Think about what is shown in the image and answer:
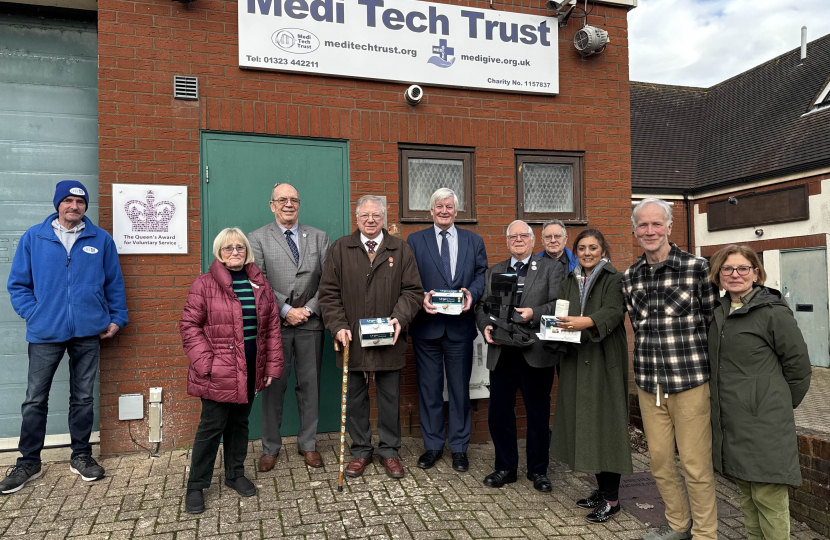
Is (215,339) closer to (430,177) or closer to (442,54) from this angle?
(430,177)

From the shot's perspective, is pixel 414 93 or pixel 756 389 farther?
pixel 414 93

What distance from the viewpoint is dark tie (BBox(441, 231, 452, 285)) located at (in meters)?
4.44

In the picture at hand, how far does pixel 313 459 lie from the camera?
14.1ft

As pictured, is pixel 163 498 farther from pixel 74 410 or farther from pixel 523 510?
pixel 523 510

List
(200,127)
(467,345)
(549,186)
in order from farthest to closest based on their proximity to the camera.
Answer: (549,186), (200,127), (467,345)

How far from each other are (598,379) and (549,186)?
8.64 ft

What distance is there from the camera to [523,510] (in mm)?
3654

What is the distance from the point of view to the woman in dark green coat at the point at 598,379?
3520mm

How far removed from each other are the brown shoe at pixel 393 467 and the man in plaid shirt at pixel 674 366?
5.54ft

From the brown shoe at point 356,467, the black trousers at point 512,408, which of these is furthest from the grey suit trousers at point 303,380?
the black trousers at point 512,408

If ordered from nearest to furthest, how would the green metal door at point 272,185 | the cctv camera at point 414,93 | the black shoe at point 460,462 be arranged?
the black shoe at point 460,462, the green metal door at point 272,185, the cctv camera at point 414,93

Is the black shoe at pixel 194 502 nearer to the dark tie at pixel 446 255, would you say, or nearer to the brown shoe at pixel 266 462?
the brown shoe at pixel 266 462

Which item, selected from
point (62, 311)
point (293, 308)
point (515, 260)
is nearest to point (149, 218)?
point (62, 311)

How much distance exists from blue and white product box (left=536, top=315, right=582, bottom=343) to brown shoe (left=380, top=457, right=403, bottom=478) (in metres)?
1.49
